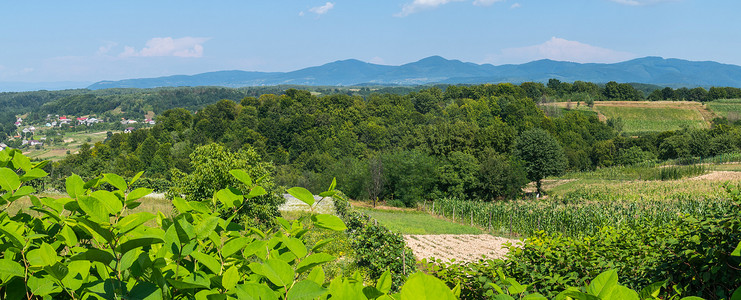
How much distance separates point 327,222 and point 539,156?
4636 centimetres

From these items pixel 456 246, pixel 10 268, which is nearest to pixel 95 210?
pixel 10 268

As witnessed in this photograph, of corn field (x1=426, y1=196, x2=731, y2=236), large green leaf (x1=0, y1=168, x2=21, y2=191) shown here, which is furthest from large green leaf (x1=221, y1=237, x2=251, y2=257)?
corn field (x1=426, y1=196, x2=731, y2=236)

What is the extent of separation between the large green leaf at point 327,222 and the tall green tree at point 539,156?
1778 inches

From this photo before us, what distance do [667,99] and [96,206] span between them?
12095cm

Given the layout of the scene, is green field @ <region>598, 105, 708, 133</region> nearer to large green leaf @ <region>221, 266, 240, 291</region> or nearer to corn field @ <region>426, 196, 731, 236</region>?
corn field @ <region>426, 196, 731, 236</region>

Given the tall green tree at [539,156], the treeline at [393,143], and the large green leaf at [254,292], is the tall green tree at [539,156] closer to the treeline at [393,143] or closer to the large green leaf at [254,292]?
the treeline at [393,143]

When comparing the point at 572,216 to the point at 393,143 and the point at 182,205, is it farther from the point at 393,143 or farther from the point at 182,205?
the point at 393,143

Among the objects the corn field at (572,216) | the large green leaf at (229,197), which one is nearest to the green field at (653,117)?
the corn field at (572,216)

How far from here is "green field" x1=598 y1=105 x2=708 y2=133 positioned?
81.8 m

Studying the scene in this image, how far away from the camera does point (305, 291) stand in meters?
0.90

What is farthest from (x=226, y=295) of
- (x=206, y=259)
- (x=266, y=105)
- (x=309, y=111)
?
(x=266, y=105)

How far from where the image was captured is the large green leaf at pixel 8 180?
1.34 m

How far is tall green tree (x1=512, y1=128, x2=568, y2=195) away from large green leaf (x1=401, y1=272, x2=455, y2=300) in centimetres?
4567

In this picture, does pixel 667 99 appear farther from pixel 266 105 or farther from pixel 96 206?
pixel 96 206
